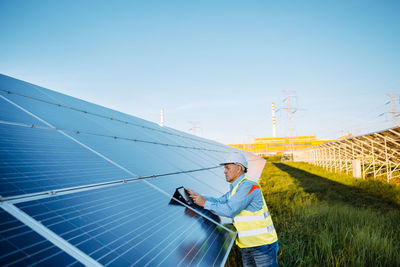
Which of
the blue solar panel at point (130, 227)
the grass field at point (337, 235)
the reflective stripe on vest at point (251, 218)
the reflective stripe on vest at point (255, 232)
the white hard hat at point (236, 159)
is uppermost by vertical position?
the white hard hat at point (236, 159)

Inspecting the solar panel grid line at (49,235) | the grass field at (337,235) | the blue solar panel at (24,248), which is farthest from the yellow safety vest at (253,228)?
the blue solar panel at (24,248)

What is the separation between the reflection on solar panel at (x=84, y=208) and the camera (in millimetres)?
1646

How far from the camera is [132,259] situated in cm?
188

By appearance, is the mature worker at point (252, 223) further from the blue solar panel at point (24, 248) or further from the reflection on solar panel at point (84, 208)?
the blue solar panel at point (24, 248)

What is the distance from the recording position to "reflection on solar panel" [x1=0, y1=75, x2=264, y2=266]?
1646 millimetres

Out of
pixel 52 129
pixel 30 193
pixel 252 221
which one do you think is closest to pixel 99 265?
pixel 30 193

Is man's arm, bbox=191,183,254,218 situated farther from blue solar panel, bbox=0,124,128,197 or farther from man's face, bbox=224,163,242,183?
blue solar panel, bbox=0,124,128,197

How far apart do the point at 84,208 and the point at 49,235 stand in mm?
527

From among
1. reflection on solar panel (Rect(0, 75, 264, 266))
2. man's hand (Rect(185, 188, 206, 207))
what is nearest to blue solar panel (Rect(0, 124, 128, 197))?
reflection on solar panel (Rect(0, 75, 264, 266))

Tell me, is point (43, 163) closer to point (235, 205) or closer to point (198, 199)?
point (198, 199)

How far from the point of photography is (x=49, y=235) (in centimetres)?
169

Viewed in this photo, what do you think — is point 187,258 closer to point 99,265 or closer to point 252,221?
point 99,265

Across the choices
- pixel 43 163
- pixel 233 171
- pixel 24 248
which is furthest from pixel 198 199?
pixel 24 248

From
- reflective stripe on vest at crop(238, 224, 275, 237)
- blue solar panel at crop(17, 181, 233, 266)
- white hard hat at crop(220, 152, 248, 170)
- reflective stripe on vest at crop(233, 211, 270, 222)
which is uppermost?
white hard hat at crop(220, 152, 248, 170)
